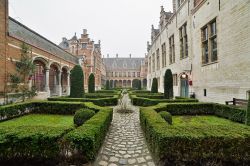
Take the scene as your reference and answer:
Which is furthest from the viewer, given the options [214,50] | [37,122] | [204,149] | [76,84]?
[76,84]

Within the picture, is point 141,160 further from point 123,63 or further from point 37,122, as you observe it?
point 123,63

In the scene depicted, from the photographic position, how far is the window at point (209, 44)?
1223cm

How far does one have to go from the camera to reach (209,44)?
497 inches

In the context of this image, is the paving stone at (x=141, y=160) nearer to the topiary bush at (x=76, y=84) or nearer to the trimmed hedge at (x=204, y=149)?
the trimmed hedge at (x=204, y=149)

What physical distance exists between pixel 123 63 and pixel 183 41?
59.3m

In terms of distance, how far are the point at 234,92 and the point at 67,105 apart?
10599mm

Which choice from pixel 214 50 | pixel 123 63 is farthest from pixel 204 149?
pixel 123 63

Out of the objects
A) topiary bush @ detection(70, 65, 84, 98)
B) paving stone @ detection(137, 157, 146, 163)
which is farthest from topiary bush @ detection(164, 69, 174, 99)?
paving stone @ detection(137, 157, 146, 163)

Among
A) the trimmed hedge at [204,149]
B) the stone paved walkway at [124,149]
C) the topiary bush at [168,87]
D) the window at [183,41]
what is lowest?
the stone paved walkway at [124,149]

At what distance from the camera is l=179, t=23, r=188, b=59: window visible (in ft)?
57.9

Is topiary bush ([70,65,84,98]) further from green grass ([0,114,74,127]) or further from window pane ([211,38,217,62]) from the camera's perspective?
window pane ([211,38,217,62])

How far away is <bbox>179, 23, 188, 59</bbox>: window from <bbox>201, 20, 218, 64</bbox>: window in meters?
3.75

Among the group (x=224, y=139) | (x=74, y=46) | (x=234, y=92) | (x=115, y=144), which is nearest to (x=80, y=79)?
Result: (x=115, y=144)

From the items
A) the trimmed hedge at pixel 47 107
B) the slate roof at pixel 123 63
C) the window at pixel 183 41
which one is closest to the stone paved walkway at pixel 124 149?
the trimmed hedge at pixel 47 107
